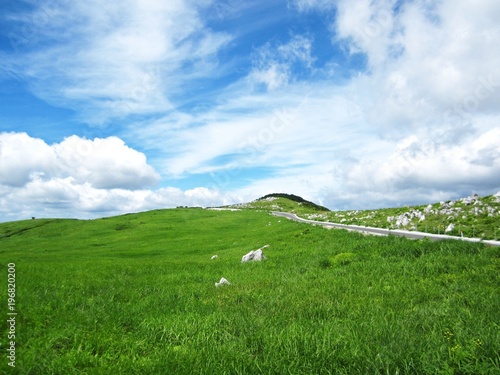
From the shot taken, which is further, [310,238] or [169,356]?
[310,238]

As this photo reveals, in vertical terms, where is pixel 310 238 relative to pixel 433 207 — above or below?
below

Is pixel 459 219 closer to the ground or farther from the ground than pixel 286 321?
farther from the ground

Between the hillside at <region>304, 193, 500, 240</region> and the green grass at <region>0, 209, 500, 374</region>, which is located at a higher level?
the hillside at <region>304, 193, 500, 240</region>

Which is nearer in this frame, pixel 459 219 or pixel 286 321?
pixel 286 321

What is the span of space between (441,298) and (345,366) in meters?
5.10

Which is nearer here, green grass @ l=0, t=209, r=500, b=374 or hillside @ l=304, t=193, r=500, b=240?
green grass @ l=0, t=209, r=500, b=374

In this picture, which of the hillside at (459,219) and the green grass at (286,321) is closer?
the green grass at (286,321)

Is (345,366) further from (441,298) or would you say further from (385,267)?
(385,267)

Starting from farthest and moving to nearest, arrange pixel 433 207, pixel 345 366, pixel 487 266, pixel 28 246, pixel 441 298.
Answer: pixel 28 246, pixel 433 207, pixel 487 266, pixel 441 298, pixel 345 366

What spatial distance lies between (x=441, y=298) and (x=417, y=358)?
14.8 feet

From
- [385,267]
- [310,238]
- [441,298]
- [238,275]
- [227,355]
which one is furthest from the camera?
[310,238]

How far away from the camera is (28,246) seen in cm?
6109

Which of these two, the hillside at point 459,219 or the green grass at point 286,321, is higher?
the hillside at point 459,219

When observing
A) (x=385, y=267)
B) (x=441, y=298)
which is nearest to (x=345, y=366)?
(x=441, y=298)
